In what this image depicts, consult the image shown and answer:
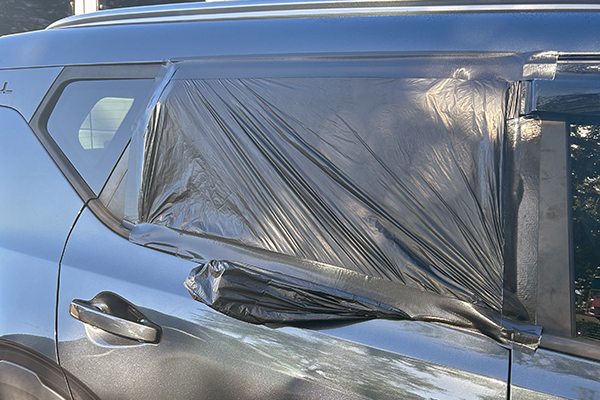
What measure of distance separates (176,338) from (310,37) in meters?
0.90

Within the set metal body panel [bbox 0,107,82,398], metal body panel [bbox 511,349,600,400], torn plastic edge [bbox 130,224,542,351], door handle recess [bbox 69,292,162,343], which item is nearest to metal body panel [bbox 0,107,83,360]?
metal body panel [bbox 0,107,82,398]

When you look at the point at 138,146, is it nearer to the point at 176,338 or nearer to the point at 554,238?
the point at 176,338

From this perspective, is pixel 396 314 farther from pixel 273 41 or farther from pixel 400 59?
pixel 273 41

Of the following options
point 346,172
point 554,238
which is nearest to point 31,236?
point 346,172

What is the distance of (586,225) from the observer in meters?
1.10

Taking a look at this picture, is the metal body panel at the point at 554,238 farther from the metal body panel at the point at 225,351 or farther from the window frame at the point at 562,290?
the metal body panel at the point at 225,351

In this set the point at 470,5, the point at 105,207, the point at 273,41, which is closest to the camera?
the point at 470,5

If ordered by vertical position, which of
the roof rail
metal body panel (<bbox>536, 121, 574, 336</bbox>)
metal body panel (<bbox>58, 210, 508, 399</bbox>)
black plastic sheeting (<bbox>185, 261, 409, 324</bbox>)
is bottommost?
metal body panel (<bbox>58, 210, 508, 399</bbox>)

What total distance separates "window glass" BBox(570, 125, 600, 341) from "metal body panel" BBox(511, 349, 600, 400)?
79 mm

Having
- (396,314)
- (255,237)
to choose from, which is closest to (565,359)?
(396,314)

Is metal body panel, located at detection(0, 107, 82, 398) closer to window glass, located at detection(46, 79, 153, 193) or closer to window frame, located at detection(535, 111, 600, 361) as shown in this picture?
window glass, located at detection(46, 79, 153, 193)

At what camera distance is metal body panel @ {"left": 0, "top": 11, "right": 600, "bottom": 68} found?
1185 millimetres

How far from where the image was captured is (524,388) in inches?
40.8

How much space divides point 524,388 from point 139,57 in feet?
4.68
